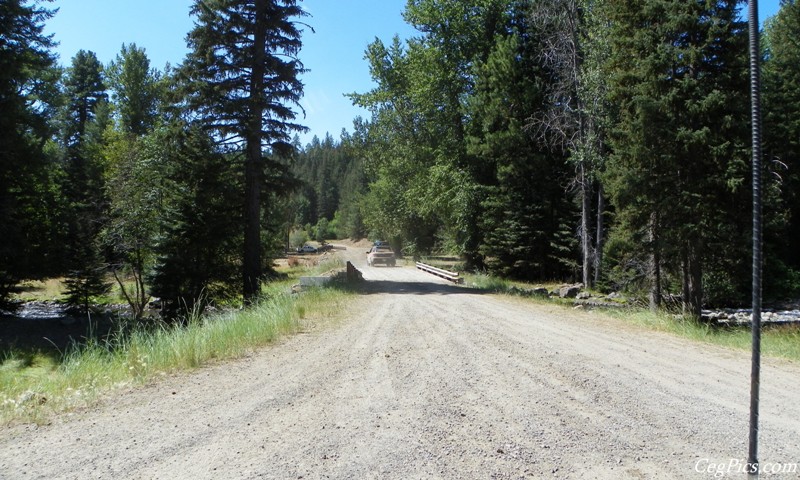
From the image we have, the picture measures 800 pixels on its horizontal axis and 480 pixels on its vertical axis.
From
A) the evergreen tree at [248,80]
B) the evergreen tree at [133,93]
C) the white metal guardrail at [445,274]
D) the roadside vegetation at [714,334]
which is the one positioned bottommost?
the white metal guardrail at [445,274]

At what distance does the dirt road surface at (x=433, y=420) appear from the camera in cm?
395

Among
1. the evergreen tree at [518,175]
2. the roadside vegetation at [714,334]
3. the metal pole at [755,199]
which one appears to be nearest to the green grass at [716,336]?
the roadside vegetation at [714,334]

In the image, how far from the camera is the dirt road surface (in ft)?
13.0

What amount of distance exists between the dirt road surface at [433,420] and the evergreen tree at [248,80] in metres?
12.1

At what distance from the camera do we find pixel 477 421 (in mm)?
4852

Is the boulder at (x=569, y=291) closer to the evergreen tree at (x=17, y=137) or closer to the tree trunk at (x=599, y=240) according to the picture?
the tree trunk at (x=599, y=240)

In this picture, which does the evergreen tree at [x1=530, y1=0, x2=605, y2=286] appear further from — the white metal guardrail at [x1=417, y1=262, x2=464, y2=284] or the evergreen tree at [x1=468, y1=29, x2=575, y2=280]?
the white metal guardrail at [x1=417, y1=262, x2=464, y2=284]

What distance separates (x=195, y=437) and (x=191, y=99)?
663 inches

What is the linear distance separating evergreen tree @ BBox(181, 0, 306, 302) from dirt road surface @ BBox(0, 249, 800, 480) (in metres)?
12.1

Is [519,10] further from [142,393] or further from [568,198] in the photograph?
[142,393]

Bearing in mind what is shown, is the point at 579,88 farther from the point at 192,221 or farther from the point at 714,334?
the point at 192,221

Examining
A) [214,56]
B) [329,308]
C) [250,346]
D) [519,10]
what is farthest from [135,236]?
[519,10]

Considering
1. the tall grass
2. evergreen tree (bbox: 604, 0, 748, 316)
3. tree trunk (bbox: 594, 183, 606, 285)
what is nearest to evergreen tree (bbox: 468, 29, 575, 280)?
tree trunk (bbox: 594, 183, 606, 285)

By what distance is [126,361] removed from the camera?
7.23 m
